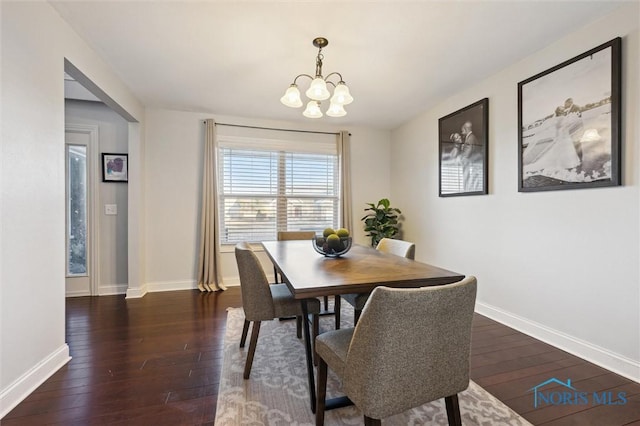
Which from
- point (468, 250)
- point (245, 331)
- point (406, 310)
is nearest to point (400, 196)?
point (468, 250)

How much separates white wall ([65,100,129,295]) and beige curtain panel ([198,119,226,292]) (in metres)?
0.95

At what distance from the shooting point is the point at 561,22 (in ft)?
6.88

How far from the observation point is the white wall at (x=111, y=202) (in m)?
3.63

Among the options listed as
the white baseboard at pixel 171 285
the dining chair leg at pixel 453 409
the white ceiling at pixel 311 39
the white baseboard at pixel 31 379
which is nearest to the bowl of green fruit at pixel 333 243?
the dining chair leg at pixel 453 409

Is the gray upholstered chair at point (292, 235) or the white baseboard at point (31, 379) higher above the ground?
the gray upholstered chair at point (292, 235)

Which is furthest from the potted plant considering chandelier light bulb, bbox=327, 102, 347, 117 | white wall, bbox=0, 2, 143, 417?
white wall, bbox=0, 2, 143, 417

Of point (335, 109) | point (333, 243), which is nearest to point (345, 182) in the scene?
point (335, 109)

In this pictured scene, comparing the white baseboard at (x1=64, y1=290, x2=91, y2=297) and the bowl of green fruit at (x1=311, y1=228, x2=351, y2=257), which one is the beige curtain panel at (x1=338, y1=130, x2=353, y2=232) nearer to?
the bowl of green fruit at (x1=311, y1=228, x2=351, y2=257)

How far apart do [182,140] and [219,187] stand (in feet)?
2.60

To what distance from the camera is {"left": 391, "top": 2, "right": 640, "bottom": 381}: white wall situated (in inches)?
75.6

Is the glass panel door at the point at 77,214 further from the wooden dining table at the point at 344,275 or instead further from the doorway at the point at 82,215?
the wooden dining table at the point at 344,275

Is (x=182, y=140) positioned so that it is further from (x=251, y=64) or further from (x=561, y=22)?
(x=561, y=22)

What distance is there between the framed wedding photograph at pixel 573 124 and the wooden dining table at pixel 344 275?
1515 mm

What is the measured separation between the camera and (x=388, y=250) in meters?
2.52
